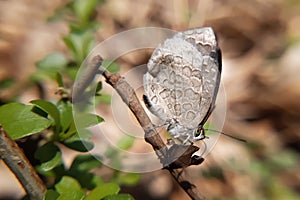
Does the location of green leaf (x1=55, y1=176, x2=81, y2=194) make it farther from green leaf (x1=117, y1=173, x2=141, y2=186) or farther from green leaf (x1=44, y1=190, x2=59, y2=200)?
green leaf (x1=117, y1=173, x2=141, y2=186)

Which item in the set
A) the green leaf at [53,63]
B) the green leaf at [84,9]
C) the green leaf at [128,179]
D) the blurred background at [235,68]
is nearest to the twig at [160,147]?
the green leaf at [128,179]

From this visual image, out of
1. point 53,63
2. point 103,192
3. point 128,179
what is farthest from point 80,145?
point 53,63

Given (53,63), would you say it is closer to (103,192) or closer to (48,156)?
(48,156)

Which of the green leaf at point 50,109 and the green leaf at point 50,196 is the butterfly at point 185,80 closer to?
the green leaf at point 50,109

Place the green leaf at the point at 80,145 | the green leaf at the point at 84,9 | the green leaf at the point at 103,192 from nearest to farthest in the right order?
the green leaf at the point at 103,192
the green leaf at the point at 80,145
the green leaf at the point at 84,9

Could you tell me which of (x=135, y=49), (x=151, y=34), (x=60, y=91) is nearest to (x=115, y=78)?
(x=60, y=91)

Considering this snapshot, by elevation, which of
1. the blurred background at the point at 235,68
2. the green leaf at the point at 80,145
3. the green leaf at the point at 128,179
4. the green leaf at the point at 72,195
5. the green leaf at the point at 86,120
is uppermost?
the green leaf at the point at 86,120

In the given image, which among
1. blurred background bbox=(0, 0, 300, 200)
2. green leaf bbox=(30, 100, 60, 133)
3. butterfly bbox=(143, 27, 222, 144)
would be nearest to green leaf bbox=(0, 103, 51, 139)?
green leaf bbox=(30, 100, 60, 133)
